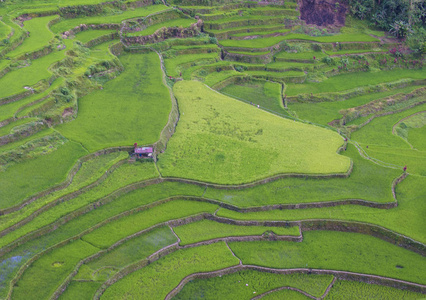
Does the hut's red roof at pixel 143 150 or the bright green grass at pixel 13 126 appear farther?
the hut's red roof at pixel 143 150

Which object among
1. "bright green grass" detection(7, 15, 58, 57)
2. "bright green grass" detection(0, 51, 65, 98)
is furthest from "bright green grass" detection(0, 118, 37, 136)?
"bright green grass" detection(7, 15, 58, 57)

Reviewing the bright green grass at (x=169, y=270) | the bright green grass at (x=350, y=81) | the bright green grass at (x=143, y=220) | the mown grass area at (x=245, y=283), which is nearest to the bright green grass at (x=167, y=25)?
the bright green grass at (x=350, y=81)

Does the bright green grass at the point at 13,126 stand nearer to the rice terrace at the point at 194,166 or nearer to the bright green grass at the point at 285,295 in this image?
the rice terrace at the point at 194,166

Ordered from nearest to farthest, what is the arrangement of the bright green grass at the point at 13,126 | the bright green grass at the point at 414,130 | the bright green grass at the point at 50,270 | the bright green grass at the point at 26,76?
the bright green grass at the point at 50,270
the bright green grass at the point at 13,126
the bright green grass at the point at 26,76
the bright green grass at the point at 414,130

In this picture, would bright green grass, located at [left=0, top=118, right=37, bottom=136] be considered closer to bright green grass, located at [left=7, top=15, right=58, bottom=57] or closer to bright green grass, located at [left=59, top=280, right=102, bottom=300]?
bright green grass, located at [left=7, top=15, right=58, bottom=57]

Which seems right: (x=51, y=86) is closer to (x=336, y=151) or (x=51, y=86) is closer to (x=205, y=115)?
(x=205, y=115)

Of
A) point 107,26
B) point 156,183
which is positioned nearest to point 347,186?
point 156,183
